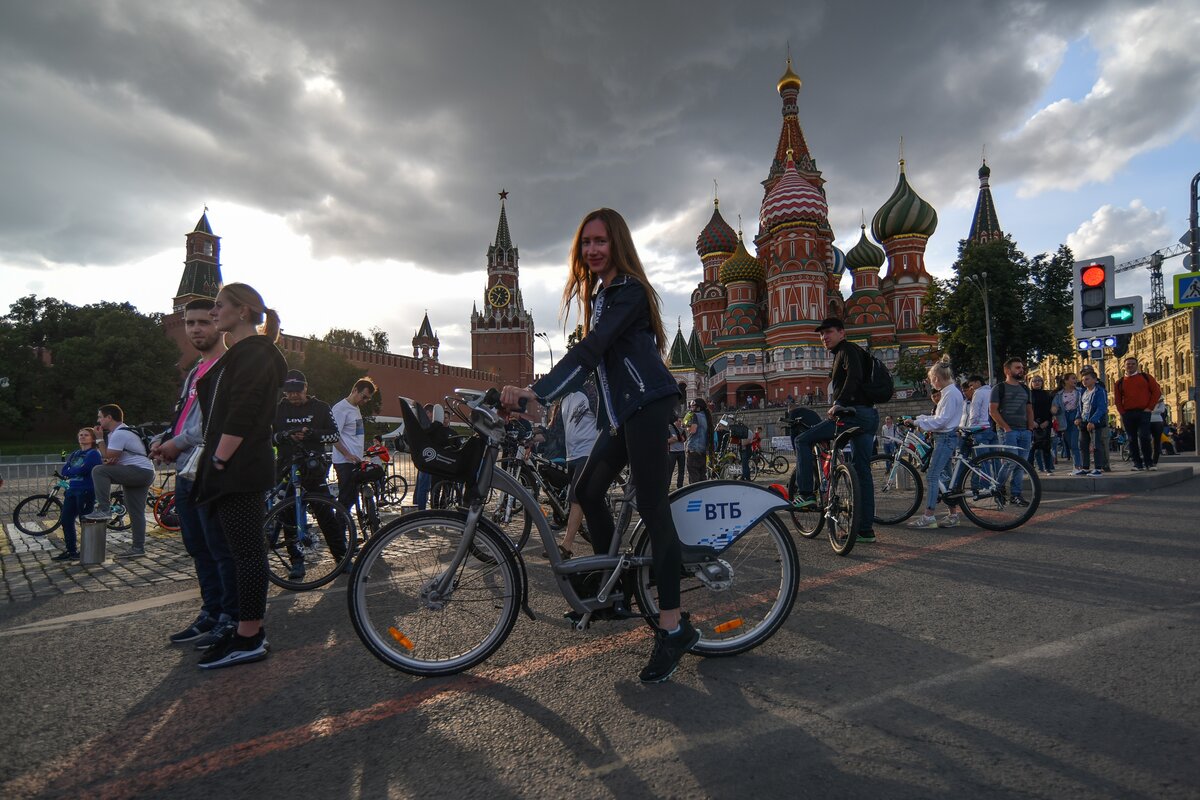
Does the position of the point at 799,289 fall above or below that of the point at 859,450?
above

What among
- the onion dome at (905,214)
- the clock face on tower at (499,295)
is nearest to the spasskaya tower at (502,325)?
the clock face on tower at (499,295)

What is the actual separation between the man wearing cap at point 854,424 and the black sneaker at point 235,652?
14.1 feet

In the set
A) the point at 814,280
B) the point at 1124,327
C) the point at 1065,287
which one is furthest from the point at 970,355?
the point at 1124,327

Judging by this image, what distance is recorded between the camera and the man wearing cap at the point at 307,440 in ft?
17.8

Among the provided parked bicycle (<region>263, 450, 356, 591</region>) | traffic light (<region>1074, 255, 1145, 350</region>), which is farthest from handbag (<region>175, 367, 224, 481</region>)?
traffic light (<region>1074, 255, 1145, 350</region>)

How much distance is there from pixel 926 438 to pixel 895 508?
3.81 ft

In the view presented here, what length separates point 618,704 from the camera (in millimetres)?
2574

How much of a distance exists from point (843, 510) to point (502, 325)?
102977 millimetres

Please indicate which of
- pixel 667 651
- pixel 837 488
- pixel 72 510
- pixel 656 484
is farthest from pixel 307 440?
pixel 72 510

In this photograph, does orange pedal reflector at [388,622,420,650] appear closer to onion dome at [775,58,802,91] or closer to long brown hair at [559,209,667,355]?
long brown hair at [559,209,667,355]

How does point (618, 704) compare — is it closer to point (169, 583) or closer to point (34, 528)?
point (169, 583)

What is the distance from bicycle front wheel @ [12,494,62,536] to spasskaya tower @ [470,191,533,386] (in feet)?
300

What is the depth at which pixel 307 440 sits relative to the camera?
18.8 feet

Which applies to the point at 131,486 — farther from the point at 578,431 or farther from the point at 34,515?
the point at 578,431
